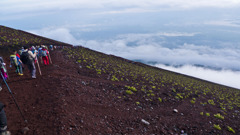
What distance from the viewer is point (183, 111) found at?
13039 millimetres

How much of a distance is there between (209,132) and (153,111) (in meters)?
4.33

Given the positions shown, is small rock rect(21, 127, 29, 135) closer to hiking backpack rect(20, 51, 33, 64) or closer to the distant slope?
hiking backpack rect(20, 51, 33, 64)

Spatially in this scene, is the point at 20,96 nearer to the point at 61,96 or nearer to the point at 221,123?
the point at 61,96

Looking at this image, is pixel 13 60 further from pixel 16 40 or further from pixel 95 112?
pixel 16 40

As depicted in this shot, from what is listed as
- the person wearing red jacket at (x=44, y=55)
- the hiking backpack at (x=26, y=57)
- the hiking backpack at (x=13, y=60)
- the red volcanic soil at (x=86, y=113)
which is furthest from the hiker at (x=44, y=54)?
the hiking backpack at (x=26, y=57)

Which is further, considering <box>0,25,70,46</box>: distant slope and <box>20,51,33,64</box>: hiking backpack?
<box>0,25,70,46</box>: distant slope

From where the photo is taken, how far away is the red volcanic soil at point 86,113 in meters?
6.53

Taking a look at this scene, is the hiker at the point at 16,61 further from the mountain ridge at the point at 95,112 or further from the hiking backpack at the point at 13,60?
the mountain ridge at the point at 95,112

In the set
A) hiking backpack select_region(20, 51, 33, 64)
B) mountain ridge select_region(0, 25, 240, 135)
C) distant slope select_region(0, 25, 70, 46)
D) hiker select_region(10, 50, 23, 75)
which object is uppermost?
distant slope select_region(0, 25, 70, 46)

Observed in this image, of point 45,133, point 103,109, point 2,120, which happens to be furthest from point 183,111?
point 2,120

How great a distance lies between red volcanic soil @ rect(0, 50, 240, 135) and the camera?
653 centimetres

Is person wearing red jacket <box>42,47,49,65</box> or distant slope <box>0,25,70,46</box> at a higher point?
distant slope <box>0,25,70,46</box>

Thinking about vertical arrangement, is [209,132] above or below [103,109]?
below

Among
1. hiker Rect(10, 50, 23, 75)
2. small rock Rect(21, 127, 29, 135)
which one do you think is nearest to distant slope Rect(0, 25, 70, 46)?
hiker Rect(10, 50, 23, 75)
